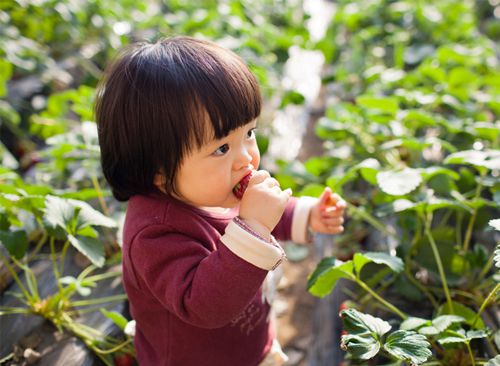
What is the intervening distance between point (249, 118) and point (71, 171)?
951 millimetres

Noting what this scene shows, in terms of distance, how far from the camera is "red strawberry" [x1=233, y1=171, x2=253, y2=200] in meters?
0.98

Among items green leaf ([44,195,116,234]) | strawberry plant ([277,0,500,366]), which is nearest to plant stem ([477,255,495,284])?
strawberry plant ([277,0,500,366])

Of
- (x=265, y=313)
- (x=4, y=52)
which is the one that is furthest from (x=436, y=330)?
(x=4, y=52)

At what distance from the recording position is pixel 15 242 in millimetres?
1175

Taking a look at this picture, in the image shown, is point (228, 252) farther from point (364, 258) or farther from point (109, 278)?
point (109, 278)

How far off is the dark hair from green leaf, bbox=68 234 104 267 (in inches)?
8.3

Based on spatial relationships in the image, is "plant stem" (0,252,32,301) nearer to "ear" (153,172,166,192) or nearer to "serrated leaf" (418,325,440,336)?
"ear" (153,172,166,192)

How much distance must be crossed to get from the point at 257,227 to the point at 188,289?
0.48 feet

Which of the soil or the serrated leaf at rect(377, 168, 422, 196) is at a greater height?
the serrated leaf at rect(377, 168, 422, 196)

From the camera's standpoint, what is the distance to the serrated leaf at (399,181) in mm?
1141

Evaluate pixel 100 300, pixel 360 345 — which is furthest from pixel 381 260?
pixel 100 300

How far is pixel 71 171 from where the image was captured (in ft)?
5.65

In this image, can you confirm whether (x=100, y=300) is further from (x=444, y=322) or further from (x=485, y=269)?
(x=485, y=269)

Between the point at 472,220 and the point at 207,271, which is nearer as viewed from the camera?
the point at 207,271
